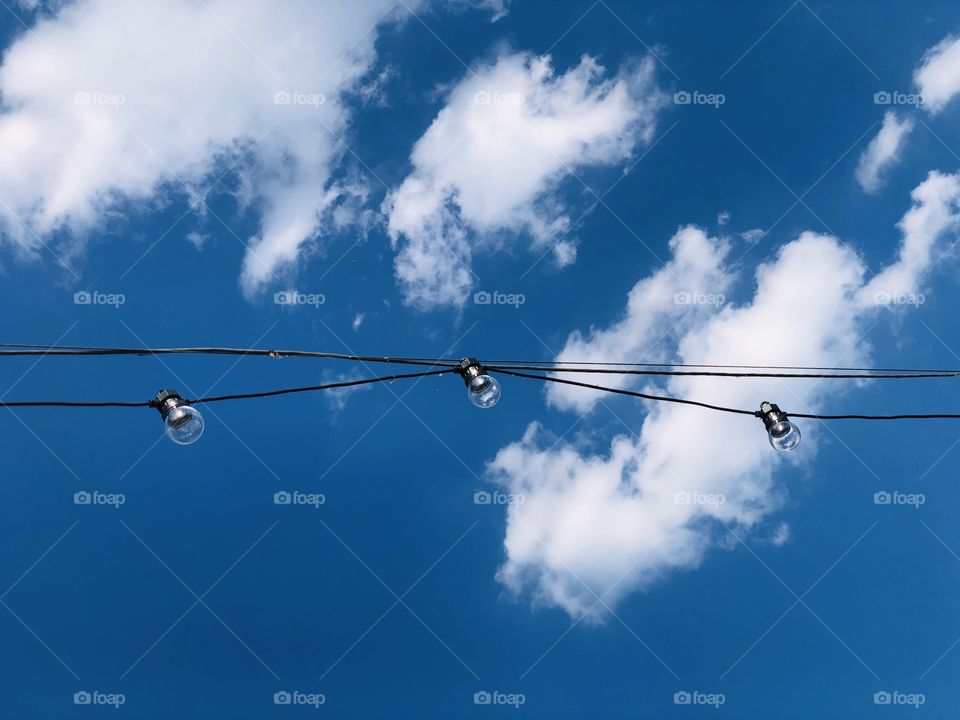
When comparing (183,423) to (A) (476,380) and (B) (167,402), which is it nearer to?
(B) (167,402)

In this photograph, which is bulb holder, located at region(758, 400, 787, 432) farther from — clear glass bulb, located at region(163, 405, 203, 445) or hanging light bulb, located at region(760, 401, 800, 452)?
clear glass bulb, located at region(163, 405, 203, 445)

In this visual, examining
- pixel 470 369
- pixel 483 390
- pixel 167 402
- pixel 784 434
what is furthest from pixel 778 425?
pixel 167 402

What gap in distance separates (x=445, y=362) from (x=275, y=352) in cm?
162

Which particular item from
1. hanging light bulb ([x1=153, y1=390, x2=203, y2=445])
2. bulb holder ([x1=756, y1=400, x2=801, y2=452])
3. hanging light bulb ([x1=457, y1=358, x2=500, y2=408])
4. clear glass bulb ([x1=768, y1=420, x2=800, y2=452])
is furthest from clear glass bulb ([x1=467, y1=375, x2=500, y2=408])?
clear glass bulb ([x1=768, y1=420, x2=800, y2=452])

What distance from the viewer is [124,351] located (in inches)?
253

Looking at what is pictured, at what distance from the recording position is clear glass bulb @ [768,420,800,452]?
25.9 feet

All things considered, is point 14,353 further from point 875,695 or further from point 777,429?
point 875,695

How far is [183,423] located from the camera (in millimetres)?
6957

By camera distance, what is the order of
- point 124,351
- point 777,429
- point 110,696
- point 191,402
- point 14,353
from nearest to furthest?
1. point 14,353
2. point 124,351
3. point 191,402
4. point 777,429
5. point 110,696

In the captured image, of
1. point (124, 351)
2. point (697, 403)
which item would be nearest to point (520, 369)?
point (697, 403)

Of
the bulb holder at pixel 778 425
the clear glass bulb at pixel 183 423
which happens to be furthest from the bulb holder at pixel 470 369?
the bulb holder at pixel 778 425

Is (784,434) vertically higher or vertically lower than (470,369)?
lower

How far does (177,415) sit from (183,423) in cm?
11

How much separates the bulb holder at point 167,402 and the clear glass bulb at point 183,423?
3cm
